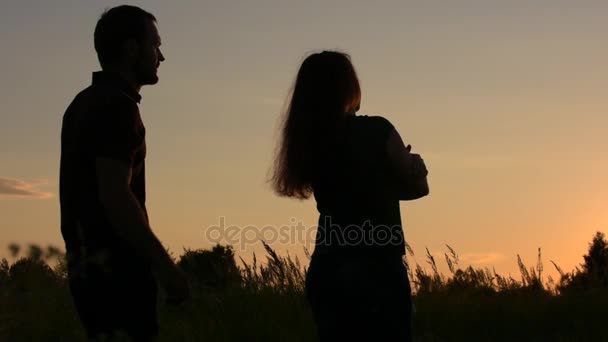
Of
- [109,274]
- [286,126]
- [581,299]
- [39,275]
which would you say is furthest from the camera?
[39,275]

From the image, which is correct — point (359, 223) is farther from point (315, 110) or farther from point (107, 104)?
Result: point (107, 104)

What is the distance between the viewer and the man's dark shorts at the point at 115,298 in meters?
3.48

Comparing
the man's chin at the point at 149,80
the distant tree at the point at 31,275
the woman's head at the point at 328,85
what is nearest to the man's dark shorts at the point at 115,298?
the man's chin at the point at 149,80

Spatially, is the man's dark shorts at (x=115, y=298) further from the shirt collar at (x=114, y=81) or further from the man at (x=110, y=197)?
the shirt collar at (x=114, y=81)

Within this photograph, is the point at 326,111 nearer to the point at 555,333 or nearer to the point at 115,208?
the point at 115,208

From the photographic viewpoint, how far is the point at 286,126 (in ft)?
13.3

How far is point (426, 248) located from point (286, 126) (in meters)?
5.06

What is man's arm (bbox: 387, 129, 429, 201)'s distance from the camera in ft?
11.9

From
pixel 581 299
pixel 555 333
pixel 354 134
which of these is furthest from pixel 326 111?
pixel 581 299

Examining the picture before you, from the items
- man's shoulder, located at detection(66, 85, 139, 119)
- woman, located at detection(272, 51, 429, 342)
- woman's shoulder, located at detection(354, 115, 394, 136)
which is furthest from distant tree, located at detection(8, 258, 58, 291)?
woman's shoulder, located at detection(354, 115, 394, 136)

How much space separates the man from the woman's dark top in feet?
2.59

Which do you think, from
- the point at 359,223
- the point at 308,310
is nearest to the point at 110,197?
the point at 359,223

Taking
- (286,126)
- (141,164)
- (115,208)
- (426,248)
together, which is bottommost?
(115,208)

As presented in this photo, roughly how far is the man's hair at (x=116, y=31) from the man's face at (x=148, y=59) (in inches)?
1.3
